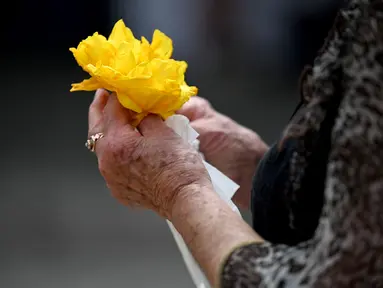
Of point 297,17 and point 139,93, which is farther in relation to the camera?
point 297,17

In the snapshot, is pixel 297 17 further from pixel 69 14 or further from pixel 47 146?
pixel 47 146

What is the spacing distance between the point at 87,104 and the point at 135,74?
2745 mm

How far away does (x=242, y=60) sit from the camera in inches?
171

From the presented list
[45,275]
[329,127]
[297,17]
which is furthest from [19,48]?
[329,127]

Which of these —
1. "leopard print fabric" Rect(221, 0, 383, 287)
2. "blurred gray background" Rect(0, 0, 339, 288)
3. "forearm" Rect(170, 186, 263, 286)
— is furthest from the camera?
"blurred gray background" Rect(0, 0, 339, 288)

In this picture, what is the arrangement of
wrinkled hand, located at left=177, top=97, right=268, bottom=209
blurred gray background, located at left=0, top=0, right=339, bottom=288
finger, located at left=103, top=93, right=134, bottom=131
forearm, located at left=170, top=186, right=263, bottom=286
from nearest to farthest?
forearm, located at left=170, top=186, right=263, bottom=286 < finger, located at left=103, top=93, right=134, bottom=131 < wrinkled hand, located at left=177, top=97, right=268, bottom=209 < blurred gray background, located at left=0, top=0, right=339, bottom=288

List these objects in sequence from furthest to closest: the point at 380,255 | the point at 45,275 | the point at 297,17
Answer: the point at 297,17 < the point at 45,275 < the point at 380,255

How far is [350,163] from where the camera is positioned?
25.1 inches

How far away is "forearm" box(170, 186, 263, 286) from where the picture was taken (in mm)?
751

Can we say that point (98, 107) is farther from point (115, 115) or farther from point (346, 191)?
point (346, 191)

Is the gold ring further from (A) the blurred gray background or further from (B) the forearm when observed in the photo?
(A) the blurred gray background

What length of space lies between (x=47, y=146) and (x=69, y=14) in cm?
150

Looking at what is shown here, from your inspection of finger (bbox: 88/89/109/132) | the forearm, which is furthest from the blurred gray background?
the forearm

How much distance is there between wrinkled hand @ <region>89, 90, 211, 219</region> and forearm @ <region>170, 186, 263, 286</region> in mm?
26
